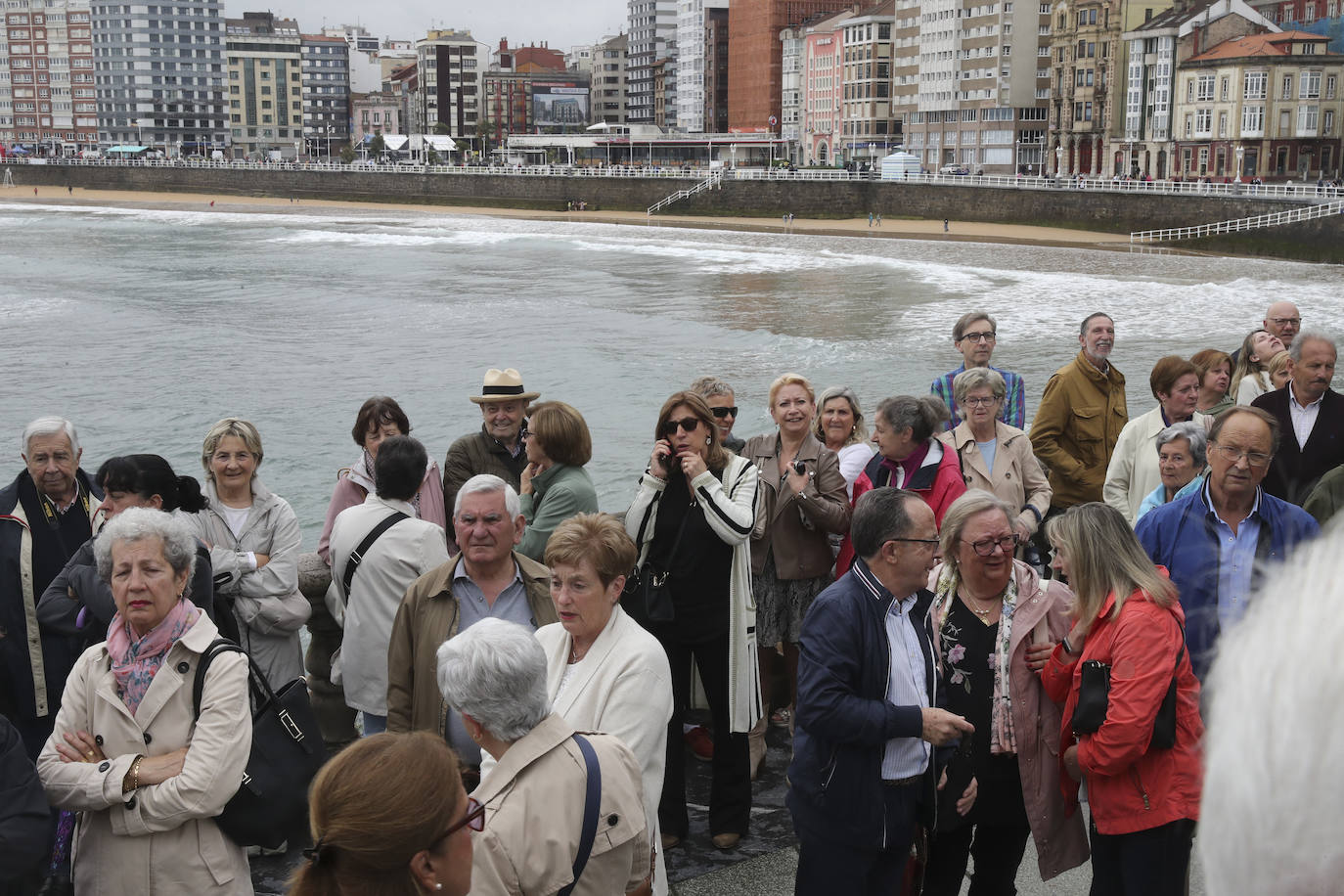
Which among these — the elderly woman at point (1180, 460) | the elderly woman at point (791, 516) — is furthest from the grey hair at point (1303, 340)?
the elderly woman at point (791, 516)

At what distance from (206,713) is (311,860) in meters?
1.24

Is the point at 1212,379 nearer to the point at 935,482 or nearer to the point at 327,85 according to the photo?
the point at 935,482

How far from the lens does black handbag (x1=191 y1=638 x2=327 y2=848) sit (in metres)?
3.13

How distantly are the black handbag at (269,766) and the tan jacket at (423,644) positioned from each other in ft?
1.59

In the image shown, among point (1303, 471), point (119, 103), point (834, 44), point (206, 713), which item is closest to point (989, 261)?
point (1303, 471)

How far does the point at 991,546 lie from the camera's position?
347cm

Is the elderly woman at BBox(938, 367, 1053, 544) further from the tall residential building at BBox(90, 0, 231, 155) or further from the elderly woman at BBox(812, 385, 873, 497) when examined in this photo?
the tall residential building at BBox(90, 0, 231, 155)

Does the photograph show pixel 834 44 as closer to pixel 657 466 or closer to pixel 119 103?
pixel 119 103

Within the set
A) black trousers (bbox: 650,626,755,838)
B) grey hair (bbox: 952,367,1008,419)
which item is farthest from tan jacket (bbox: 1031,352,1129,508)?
black trousers (bbox: 650,626,755,838)

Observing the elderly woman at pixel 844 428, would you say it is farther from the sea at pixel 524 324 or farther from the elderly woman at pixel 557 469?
the sea at pixel 524 324

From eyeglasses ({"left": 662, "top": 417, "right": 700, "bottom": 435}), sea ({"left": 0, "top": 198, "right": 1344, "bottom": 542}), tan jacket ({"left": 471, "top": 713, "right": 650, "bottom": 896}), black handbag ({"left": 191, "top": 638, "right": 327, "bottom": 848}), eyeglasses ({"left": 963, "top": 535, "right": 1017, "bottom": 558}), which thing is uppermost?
eyeglasses ({"left": 662, "top": 417, "right": 700, "bottom": 435})

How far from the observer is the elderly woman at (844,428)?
17.6ft

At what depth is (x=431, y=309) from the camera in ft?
108

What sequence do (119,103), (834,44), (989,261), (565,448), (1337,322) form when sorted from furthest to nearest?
1. (119,103)
2. (834,44)
3. (989,261)
4. (1337,322)
5. (565,448)
